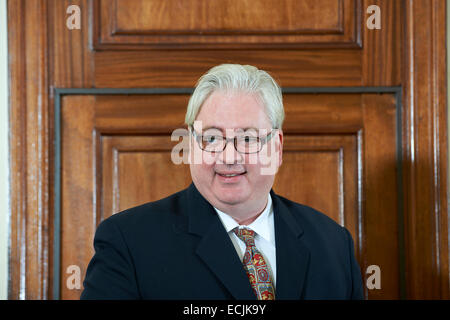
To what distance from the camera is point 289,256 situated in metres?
1.18

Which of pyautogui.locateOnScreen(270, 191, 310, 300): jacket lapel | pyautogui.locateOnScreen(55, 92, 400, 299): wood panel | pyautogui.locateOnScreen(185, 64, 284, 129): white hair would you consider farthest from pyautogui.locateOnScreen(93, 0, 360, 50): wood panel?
pyautogui.locateOnScreen(270, 191, 310, 300): jacket lapel

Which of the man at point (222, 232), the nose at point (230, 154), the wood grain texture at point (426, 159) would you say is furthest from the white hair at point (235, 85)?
the wood grain texture at point (426, 159)

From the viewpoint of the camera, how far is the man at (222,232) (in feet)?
3.61

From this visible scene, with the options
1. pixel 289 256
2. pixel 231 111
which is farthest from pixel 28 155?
pixel 289 256

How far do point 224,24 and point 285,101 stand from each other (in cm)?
35

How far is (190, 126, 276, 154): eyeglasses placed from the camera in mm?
1127

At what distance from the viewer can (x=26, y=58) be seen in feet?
5.70

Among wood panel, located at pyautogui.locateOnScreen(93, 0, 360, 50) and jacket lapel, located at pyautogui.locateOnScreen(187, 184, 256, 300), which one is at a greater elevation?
wood panel, located at pyautogui.locateOnScreen(93, 0, 360, 50)

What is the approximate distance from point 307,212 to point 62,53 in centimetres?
104

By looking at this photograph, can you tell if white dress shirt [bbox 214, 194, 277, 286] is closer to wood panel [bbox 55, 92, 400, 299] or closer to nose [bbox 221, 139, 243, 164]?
nose [bbox 221, 139, 243, 164]

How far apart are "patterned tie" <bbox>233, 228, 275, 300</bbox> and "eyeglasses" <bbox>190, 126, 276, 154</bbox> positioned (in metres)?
0.20

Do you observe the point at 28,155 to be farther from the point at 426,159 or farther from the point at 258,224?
the point at 426,159

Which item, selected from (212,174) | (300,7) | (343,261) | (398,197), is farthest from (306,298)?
(300,7)
